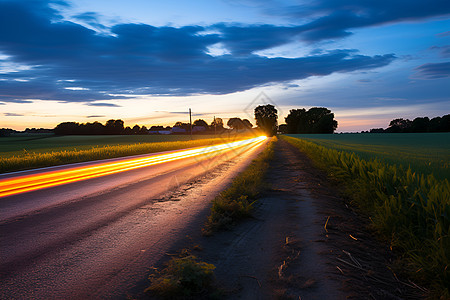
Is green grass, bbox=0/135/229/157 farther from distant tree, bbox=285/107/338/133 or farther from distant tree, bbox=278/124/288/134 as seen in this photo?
distant tree, bbox=278/124/288/134

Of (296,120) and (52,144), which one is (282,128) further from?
(52,144)

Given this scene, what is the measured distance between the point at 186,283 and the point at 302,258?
1.66 metres

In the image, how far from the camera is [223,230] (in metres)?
5.31

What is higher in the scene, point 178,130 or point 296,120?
point 296,120

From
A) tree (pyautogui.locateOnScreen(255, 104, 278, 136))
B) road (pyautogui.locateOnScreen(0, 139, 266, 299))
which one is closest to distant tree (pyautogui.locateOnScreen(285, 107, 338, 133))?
tree (pyautogui.locateOnScreen(255, 104, 278, 136))

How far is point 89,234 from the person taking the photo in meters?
4.97

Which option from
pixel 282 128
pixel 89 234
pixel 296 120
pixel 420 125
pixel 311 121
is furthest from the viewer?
pixel 282 128

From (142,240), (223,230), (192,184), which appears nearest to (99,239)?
(142,240)

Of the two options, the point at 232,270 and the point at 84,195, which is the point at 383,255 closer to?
the point at 232,270

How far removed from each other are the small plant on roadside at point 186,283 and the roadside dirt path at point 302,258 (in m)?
0.20

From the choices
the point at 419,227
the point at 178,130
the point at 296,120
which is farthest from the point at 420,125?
the point at 178,130

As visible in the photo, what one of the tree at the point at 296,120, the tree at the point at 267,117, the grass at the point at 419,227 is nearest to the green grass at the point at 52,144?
the grass at the point at 419,227

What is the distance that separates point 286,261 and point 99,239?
2.95 meters

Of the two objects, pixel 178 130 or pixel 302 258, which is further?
pixel 178 130
